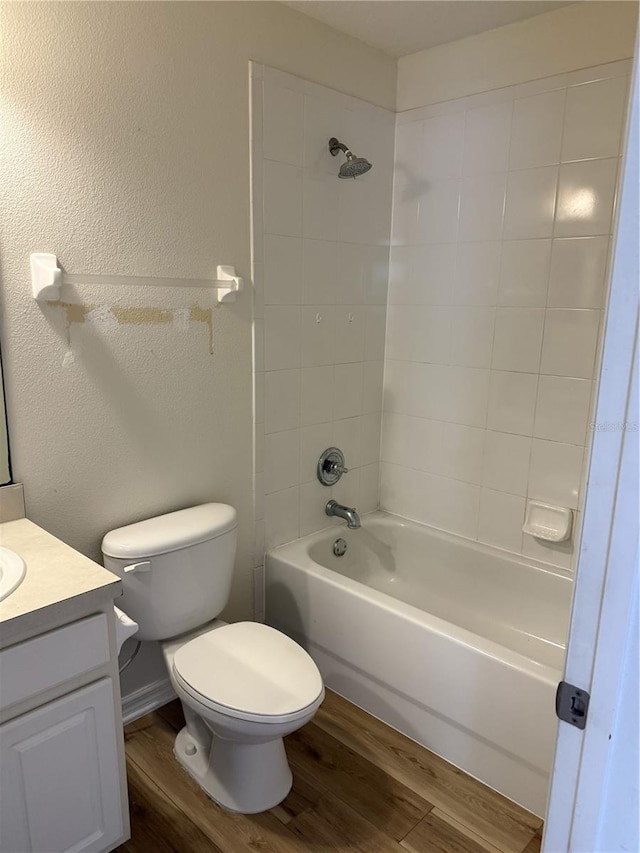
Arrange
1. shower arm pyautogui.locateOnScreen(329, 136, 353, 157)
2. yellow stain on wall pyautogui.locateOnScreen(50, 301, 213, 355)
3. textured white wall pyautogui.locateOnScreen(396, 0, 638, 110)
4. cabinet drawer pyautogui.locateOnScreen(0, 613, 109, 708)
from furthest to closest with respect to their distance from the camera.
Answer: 1. shower arm pyautogui.locateOnScreen(329, 136, 353, 157)
2. textured white wall pyautogui.locateOnScreen(396, 0, 638, 110)
3. yellow stain on wall pyautogui.locateOnScreen(50, 301, 213, 355)
4. cabinet drawer pyautogui.locateOnScreen(0, 613, 109, 708)

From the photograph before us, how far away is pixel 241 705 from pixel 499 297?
5.42 feet

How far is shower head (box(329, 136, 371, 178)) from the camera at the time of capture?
2053mm

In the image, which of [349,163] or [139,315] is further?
[349,163]

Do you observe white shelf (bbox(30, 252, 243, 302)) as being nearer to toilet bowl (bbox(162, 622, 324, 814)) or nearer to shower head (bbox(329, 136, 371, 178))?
shower head (bbox(329, 136, 371, 178))

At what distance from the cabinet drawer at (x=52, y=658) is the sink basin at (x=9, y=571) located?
12cm

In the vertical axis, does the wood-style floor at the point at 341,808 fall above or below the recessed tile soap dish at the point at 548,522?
below

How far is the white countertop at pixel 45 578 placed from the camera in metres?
1.21

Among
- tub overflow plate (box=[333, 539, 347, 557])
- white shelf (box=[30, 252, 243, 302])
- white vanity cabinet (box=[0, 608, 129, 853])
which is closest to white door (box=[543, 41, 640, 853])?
white vanity cabinet (box=[0, 608, 129, 853])

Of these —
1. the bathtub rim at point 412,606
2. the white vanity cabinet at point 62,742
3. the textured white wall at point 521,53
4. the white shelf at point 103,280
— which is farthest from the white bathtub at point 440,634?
the textured white wall at point 521,53

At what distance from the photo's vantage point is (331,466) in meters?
2.50

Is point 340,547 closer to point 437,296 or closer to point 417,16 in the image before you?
point 437,296

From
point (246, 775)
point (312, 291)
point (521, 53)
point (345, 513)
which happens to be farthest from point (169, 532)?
point (521, 53)

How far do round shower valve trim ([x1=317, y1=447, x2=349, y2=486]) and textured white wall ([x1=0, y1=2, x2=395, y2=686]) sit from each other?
1.32ft

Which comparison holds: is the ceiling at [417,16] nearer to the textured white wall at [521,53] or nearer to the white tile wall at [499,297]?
the textured white wall at [521,53]
